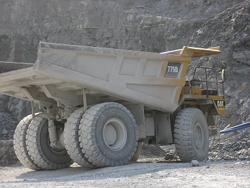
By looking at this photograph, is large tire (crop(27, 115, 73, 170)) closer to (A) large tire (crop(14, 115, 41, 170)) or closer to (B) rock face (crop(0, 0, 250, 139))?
(A) large tire (crop(14, 115, 41, 170))

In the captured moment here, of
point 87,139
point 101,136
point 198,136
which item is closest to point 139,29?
point 198,136

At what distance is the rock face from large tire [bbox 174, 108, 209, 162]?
20.3ft

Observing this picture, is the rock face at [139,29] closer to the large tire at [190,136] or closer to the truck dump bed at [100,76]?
the large tire at [190,136]

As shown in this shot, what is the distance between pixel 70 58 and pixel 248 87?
1109cm

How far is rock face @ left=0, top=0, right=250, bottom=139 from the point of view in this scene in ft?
49.4

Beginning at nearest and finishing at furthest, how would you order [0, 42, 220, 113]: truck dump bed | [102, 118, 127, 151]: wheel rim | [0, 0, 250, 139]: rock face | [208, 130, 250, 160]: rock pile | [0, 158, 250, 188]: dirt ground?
[0, 158, 250, 188]: dirt ground < [0, 42, 220, 113]: truck dump bed < [102, 118, 127, 151]: wheel rim < [208, 130, 250, 160]: rock pile < [0, 0, 250, 139]: rock face

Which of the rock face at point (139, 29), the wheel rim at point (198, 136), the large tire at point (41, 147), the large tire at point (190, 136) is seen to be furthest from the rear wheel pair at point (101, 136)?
the rock face at point (139, 29)

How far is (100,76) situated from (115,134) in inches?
45.6

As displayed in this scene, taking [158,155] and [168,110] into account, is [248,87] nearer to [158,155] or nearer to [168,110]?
[158,155]

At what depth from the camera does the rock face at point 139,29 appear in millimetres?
15047

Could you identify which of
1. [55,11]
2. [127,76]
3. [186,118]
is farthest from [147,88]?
[55,11]

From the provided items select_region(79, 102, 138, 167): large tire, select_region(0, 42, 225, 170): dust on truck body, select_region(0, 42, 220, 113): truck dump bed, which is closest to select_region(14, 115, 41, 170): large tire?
select_region(0, 42, 225, 170): dust on truck body

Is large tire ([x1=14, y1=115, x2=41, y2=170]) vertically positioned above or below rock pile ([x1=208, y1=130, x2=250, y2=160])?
above

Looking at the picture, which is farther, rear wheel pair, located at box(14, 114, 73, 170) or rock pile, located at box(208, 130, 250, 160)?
rock pile, located at box(208, 130, 250, 160)
